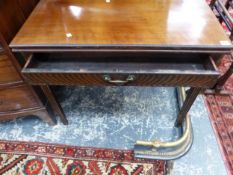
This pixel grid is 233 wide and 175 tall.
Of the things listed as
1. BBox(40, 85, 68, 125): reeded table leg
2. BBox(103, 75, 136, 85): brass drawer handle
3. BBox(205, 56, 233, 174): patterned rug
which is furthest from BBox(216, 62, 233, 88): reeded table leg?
BBox(40, 85, 68, 125): reeded table leg

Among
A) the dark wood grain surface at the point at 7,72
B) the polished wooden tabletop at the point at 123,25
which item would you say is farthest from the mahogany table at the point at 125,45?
the dark wood grain surface at the point at 7,72

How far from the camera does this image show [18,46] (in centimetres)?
76

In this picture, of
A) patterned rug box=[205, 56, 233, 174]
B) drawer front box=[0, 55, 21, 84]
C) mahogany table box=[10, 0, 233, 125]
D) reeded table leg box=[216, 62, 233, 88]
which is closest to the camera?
mahogany table box=[10, 0, 233, 125]

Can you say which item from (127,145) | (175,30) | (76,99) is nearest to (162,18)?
(175,30)

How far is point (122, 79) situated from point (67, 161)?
63 cm

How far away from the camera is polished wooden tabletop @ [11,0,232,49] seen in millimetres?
745

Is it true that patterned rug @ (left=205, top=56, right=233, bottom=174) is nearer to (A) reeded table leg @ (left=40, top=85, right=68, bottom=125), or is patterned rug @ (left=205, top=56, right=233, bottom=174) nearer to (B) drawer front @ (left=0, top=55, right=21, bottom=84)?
(A) reeded table leg @ (left=40, top=85, right=68, bottom=125)

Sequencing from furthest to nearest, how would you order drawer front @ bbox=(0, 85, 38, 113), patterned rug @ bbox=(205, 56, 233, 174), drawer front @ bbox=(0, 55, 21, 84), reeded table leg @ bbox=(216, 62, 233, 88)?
1. reeded table leg @ bbox=(216, 62, 233, 88)
2. patterned rug @ bbox=(205, 56, 233, 174)
3. drawer front @ bbox=(0, 85, 38, 113)
4. drawer front @ bbox=(0, 55, 21, 84)

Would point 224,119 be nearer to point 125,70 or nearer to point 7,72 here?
point 125,70

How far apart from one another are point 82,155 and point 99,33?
72 cm

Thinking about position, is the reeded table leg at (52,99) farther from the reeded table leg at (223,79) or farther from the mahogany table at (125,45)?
the reeded table leg at (223,79)

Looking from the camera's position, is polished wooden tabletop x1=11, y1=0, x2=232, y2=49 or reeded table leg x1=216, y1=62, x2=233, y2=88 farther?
reeded table leg x1=216, y1=62, x2=233, y2=88

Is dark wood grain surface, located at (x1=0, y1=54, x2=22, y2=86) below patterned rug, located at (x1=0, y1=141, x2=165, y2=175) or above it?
above

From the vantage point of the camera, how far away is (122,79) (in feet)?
2.62
